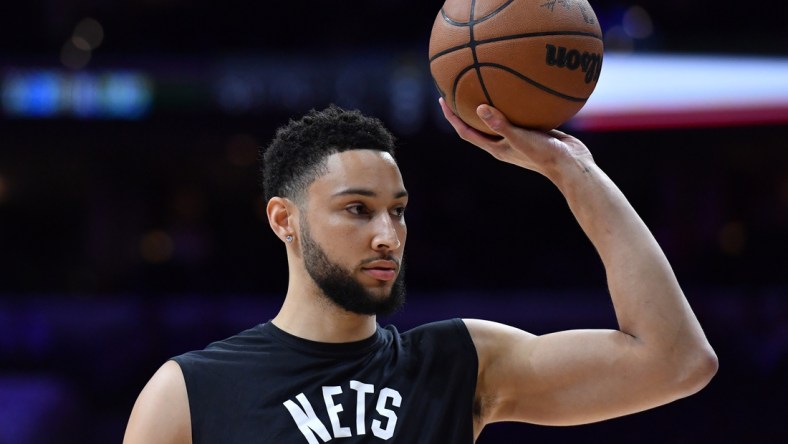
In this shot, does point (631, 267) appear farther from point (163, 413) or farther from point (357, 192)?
point (163, 413)

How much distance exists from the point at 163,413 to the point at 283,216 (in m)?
0.71

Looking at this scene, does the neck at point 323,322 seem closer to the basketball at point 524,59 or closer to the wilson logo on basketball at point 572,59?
the basketball at point 524,59

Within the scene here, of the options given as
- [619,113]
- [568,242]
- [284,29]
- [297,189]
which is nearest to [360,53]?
[284,29]

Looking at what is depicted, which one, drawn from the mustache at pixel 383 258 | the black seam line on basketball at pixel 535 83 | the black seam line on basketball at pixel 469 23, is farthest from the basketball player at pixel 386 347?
the black seam line on basketball at pixel 469 23

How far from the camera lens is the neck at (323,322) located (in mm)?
3098

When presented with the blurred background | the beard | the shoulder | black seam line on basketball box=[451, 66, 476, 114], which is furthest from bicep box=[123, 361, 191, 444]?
the blurred background

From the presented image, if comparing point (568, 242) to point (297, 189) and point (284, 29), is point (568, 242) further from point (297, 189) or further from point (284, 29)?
point (297, 189)

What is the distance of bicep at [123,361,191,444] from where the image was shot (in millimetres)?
2822

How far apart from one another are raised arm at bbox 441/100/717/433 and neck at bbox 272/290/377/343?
1.23 feet

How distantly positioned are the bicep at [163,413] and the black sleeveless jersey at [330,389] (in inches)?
1.0

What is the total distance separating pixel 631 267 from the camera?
2.83 meters

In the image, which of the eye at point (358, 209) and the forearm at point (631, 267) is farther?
the eye at point (358, 209)

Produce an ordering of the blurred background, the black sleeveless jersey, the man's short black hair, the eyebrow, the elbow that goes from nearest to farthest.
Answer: the elbow < the black sleeveless jersey < the eyebrow < the man's short black hair < the blurred background

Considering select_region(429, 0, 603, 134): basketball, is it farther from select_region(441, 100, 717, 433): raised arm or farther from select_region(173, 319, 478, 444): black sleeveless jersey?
select_region(173, 319, 478, 444): black sleeveless jersey
